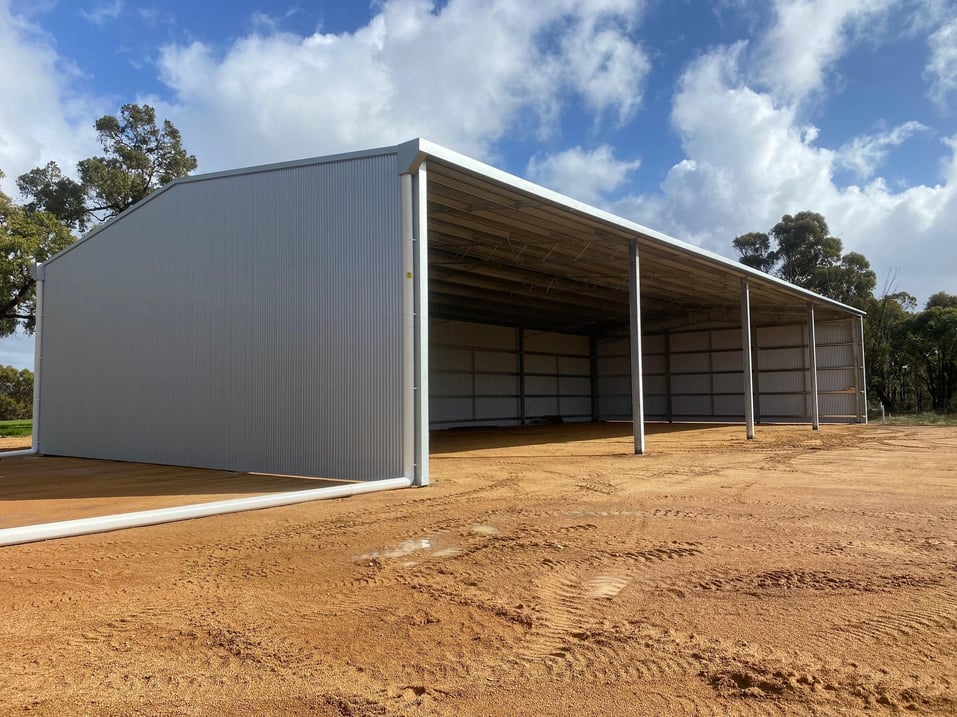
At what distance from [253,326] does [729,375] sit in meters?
27.1

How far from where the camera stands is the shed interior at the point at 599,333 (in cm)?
2017

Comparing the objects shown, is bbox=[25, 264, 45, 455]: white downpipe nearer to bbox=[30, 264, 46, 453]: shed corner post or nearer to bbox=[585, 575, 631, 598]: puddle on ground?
bbox=[30, 264, 46, 453]: shed corner post

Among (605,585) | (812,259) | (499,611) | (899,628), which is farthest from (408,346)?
(812,259)

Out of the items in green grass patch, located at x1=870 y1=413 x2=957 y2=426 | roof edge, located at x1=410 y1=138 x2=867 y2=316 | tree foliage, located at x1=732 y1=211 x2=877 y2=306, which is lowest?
green grass patch, located at x1=870 y1=413 x2=957 y2=426

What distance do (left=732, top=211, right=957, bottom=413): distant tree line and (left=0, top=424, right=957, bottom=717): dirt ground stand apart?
1373 inches

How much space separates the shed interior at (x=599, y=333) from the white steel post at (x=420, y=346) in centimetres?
528

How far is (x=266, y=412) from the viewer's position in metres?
12.8

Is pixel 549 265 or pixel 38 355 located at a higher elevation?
pixel 549 265

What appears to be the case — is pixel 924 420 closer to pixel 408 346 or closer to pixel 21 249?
pixel 408 346

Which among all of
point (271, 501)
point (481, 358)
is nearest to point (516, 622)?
point (271, 501)

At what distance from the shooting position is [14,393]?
3850 cm

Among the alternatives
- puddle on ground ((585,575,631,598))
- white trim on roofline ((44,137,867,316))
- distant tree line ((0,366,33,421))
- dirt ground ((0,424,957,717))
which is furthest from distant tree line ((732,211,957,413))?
distant tree line ((0,366,33,421))

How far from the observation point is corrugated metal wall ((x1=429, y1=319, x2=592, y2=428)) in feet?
98.6

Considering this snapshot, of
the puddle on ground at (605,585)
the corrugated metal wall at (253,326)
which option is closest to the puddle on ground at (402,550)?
the puddle on ground at (605,585)
